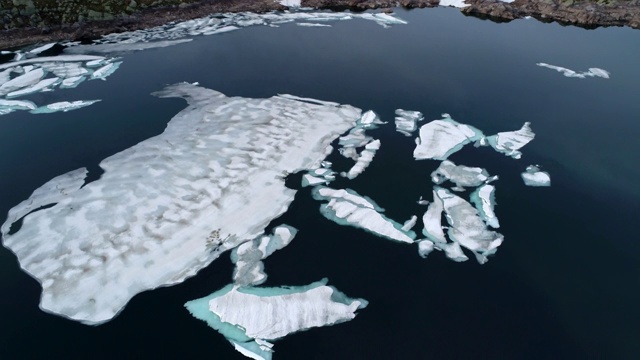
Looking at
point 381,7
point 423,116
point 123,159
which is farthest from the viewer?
point 381,7

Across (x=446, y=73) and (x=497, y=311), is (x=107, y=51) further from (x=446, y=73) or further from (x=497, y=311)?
(x=497, y=311)

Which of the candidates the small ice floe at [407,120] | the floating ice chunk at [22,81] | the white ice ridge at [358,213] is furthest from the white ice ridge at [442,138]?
the floating ice chunk at [22,81]

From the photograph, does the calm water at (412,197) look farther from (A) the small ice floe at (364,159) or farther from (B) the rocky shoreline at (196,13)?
(B) the rocky shoreline at (196,13)

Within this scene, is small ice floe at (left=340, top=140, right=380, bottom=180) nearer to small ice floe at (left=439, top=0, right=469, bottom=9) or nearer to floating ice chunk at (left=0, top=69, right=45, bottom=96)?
floating ice chunk at (left=0, top=69, right=45, bottom=96)

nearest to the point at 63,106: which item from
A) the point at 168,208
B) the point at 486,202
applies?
the point at 168,208

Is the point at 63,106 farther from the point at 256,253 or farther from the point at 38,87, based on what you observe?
the point at 256,253

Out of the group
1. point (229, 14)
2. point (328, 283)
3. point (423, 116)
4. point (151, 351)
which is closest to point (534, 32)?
point (423, 116)
